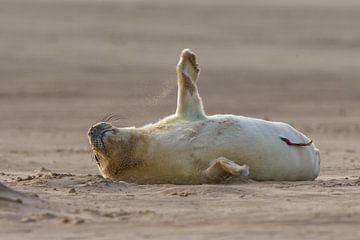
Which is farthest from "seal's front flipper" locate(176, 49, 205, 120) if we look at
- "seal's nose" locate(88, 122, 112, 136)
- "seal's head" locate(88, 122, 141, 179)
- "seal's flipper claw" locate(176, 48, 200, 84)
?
"seal's nose" locate(88, 122, 112, 136)

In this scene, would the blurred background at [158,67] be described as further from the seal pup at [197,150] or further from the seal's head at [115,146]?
the seal's head at [115,146]

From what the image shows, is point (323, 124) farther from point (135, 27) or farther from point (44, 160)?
point (135, 27)

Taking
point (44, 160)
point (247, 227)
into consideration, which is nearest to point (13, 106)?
point (44, 160)

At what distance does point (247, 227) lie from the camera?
7105mm

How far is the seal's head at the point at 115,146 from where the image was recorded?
9.08 meters

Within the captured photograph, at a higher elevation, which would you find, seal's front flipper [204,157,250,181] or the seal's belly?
the seal's belly

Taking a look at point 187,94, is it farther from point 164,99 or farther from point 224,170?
point 164,99

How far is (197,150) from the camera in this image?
8.95 m

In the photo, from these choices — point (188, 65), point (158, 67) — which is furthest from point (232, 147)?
point (158, 67)

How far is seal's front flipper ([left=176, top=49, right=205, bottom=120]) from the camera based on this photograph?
30.6ft

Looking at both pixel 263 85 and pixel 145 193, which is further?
pixel 263 85

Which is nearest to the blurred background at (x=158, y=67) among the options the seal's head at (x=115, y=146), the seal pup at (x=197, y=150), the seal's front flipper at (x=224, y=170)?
the seal pup at (x=197, y=150)

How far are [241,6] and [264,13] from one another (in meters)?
1.23

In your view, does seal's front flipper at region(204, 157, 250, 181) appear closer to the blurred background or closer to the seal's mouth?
the seal's mouth
